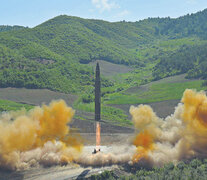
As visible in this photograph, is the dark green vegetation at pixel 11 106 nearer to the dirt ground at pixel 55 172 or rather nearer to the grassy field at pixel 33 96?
the grassy field at pixel 33 96

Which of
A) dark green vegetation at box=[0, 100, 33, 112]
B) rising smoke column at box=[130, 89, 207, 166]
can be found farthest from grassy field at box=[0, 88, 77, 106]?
rising smoke column at box=[130, 89, 207, 166]

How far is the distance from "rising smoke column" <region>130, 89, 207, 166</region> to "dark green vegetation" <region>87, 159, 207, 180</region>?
10.9 feet

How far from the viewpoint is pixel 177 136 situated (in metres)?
67.4

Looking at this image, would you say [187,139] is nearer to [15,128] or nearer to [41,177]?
[41,177]

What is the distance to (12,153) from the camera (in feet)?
189

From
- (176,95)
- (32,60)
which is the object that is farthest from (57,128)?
(32,60)

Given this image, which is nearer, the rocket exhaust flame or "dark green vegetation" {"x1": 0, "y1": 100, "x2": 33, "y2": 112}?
the rocket exhaust flame

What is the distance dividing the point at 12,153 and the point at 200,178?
34667 millimetres

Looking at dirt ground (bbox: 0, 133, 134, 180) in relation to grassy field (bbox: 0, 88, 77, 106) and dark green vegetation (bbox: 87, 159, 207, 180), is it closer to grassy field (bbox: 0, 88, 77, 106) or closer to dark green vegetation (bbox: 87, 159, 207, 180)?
dark green vegetation (bbox: 87, 159, 207, 180)

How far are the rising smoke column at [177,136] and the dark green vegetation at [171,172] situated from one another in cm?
332

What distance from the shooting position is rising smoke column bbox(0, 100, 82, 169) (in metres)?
57.8

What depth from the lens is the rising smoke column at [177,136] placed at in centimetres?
6012

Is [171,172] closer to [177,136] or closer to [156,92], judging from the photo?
[177,136]

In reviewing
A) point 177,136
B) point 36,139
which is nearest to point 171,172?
point 177,136
